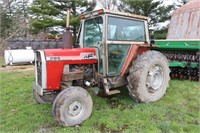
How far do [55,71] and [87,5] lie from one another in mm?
12990

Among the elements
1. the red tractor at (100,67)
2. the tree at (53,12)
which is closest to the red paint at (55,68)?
the red tractor at (100,67)

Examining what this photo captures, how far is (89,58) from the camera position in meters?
3.69

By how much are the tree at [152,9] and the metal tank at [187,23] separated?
597cm

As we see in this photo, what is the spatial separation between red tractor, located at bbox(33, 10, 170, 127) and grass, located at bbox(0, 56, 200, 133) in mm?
203

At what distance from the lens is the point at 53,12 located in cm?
1472

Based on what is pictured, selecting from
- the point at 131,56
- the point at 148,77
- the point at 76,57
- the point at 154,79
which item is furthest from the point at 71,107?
the point at 154,79

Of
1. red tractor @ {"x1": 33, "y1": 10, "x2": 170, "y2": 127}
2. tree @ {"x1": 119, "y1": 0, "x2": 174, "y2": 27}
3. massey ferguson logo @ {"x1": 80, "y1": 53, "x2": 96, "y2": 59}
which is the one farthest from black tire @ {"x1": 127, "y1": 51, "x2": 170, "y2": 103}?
tree @ {"x1": 119, "y1": 0, "x2": 174, "y2": 27}

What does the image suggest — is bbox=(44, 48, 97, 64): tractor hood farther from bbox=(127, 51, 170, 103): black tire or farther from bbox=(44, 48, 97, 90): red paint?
bbox=(127, 51, 170, 103): black tire

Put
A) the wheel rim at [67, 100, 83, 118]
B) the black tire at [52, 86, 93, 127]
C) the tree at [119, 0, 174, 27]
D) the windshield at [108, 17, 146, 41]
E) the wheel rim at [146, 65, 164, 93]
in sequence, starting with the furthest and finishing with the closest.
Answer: the tree at [119, 0, 174, 27] → the wheel rim at [146, 65, 164, 93] → the windshield at [108, 17, 146, 41] → the wheel rim at [67, 100, 83, 118] → the black tire at [52, 86, 93, 127]

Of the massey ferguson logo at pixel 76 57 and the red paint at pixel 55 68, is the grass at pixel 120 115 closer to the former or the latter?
the red paint at pixel 55 68

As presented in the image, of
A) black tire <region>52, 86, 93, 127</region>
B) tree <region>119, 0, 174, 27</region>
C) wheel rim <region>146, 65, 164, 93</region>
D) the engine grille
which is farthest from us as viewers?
tree <region>119, 0, 174, 27</region>

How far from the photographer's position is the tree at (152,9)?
1382 centimetres

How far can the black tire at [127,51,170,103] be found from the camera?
379 cm

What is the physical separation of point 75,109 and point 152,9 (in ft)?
41.0
